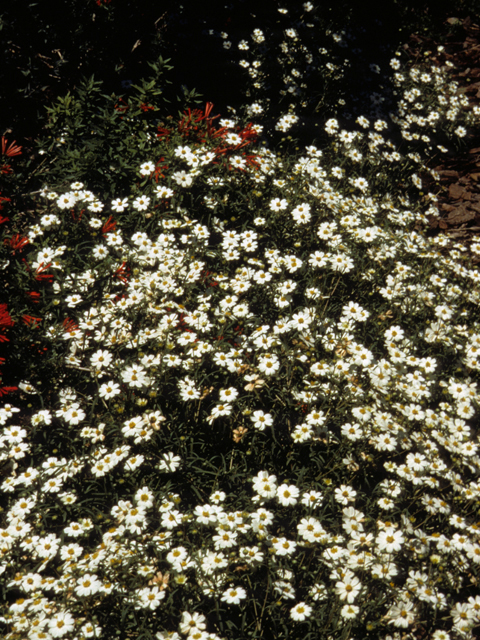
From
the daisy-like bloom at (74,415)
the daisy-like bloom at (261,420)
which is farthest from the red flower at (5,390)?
the daisy-like bloom at (261,420)

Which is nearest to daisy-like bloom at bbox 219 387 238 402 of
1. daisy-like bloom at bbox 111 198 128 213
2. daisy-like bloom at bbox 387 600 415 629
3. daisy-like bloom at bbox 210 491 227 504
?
daisy-like bloom at bbox 210 491 227 504

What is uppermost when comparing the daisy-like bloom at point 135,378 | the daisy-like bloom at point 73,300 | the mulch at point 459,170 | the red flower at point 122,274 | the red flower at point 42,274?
the mulch at point 459,170

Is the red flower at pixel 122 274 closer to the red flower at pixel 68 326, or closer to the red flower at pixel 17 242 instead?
the red flower at pixel 68 326

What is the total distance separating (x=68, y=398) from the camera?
2828 mm

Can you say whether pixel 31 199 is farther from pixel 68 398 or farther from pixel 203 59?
pixel 203 59

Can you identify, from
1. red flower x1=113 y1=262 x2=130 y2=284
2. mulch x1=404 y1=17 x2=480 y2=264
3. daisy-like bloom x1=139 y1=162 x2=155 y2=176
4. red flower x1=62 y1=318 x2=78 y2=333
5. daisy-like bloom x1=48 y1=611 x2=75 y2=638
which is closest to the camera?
daisy-like bloom x1=48 y1=611 x2=75 y2=638

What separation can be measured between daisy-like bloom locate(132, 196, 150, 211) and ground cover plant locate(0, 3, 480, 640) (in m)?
0.07

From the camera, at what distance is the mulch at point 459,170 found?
5047mm

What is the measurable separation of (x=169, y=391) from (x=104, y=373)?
0.45 meters

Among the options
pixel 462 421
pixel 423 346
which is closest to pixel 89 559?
pixel 462 421

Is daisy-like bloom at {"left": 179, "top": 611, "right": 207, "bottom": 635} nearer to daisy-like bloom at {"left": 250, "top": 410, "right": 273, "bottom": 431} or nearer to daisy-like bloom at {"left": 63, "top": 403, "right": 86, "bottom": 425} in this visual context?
daisy-like bloom at {"left": 250, "top": 410, "right": 273, "bottom": 431}

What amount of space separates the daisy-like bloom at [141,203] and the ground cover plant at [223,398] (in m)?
0.07

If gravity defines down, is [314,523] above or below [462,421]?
below

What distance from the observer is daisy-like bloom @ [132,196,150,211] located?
3.65m
